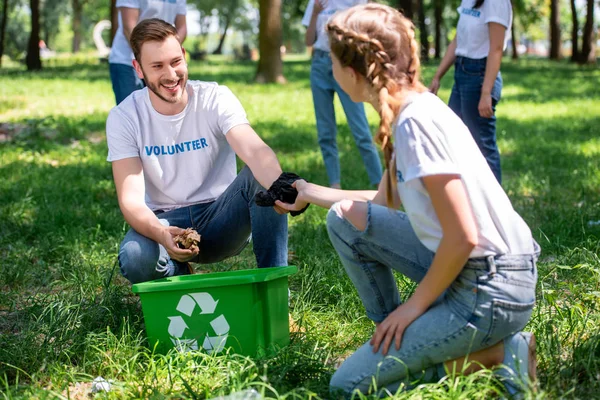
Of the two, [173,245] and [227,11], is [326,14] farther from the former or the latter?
[227,11]

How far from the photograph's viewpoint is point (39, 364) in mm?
2740

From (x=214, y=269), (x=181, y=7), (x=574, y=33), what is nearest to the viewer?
(x=214, y=269)

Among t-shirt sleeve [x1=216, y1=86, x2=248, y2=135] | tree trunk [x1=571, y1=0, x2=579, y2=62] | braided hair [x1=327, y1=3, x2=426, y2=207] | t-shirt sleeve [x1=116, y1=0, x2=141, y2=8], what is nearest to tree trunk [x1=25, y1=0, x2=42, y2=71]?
tree trunk [x1=571, y1=0, x2=579, y2=62]

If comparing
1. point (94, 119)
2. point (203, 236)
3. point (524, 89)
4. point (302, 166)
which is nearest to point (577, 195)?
point (302, 166)

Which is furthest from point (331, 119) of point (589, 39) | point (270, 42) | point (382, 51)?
point (589, 39)

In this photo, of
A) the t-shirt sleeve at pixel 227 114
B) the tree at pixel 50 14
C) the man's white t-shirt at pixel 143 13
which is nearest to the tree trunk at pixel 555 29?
the man's white t-shirt at pixel 143 13

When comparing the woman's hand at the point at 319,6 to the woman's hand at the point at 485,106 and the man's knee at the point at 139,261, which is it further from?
the man's knee at the point at 139,261

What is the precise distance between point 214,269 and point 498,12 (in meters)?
2.27

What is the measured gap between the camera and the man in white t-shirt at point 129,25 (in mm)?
5164

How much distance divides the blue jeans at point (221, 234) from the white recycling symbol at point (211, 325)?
0.39 m

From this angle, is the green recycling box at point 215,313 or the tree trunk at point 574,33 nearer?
the green recycling box at point 215,313

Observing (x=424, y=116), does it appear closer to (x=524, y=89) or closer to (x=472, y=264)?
(x=472, y=264)

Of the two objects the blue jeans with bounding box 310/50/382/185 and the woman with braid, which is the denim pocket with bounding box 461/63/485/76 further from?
the woman with braid

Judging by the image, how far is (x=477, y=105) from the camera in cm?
470
